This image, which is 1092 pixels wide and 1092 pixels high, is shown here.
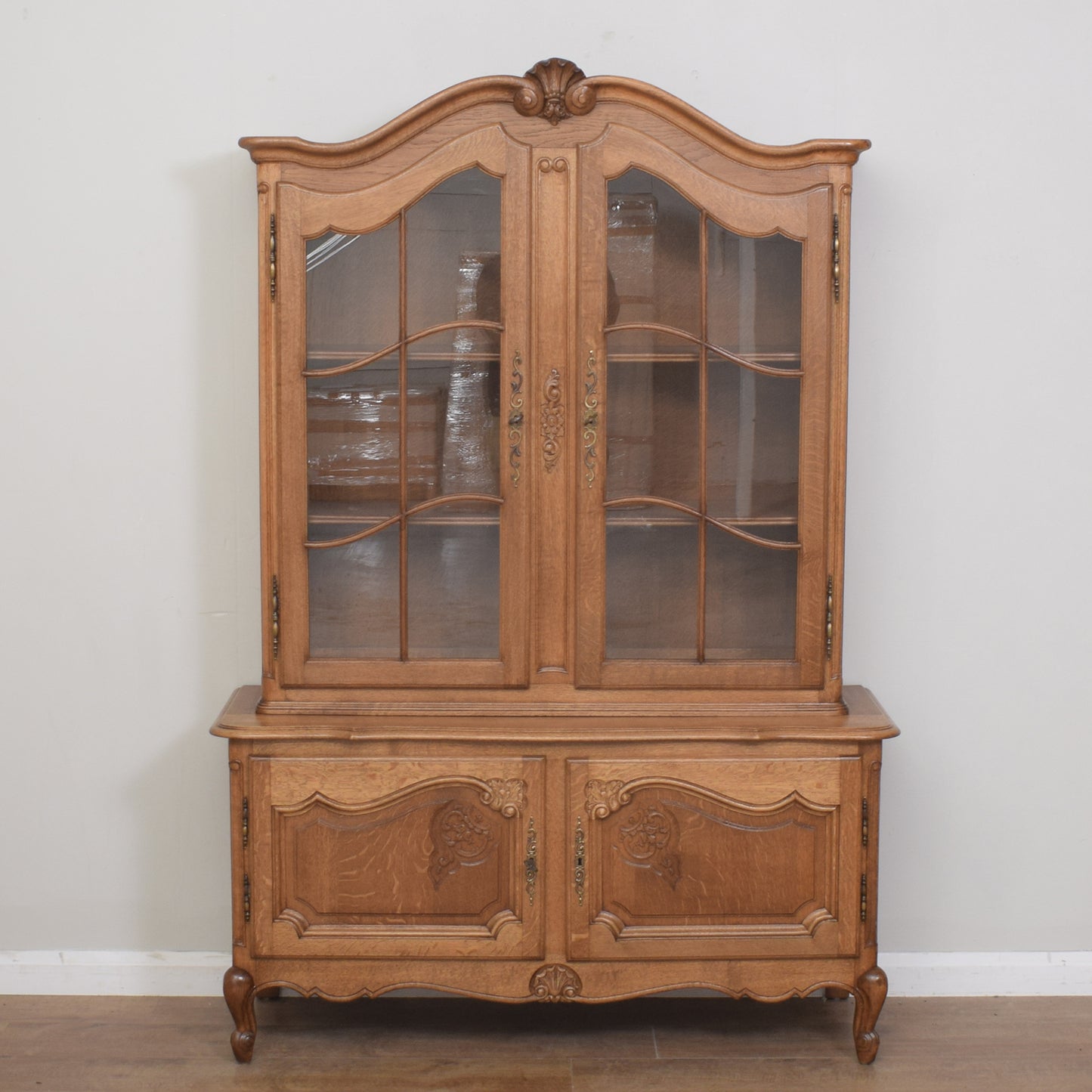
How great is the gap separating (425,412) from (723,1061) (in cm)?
137

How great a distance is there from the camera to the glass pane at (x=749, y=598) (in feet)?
7.19

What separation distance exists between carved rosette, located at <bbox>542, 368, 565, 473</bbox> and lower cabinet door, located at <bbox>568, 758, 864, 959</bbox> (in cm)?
62

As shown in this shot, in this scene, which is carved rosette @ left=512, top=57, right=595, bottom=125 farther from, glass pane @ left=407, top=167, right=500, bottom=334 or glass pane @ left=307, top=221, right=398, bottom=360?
glass pane @ left=307, top=221, right=398, bottom=360

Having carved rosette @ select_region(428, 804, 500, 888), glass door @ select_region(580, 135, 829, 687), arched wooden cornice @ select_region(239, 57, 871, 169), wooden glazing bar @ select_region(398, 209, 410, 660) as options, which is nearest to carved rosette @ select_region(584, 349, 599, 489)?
glass door @ select_region(580, 135, 829, 687)

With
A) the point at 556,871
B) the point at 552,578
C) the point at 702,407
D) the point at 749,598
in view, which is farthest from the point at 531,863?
the point at 702,407

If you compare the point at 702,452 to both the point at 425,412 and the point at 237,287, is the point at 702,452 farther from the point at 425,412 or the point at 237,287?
the point at 237,287

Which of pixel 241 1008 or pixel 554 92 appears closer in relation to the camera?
pixel 554 92

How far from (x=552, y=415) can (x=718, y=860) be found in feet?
2.92

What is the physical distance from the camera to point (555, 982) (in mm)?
2199

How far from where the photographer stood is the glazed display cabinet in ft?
6.98

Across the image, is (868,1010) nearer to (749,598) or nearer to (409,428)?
(749,598)

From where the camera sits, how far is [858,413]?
244 cm

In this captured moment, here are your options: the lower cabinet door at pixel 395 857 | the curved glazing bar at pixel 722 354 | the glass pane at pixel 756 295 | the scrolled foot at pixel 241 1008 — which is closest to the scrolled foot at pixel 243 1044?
the scrolled foot at pixel 241 1008

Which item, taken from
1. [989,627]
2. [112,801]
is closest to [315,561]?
[112,801]
